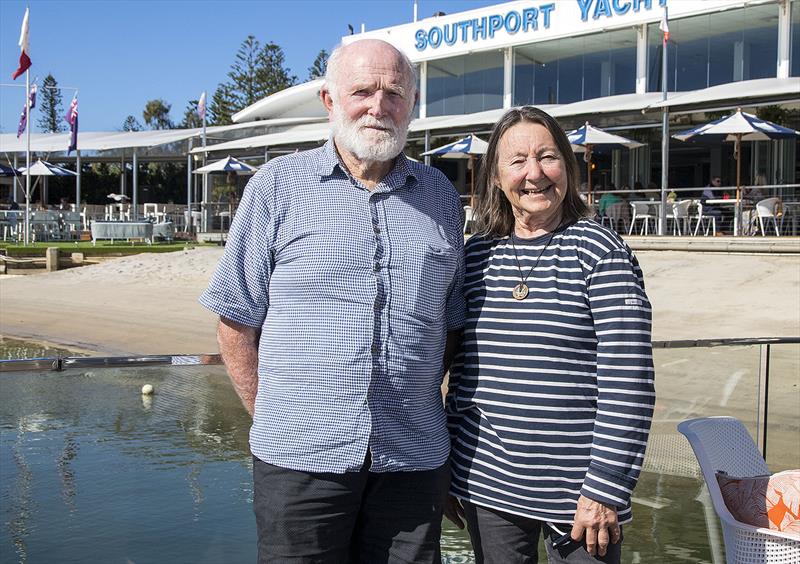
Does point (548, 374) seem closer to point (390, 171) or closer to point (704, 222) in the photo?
point (390, 171)

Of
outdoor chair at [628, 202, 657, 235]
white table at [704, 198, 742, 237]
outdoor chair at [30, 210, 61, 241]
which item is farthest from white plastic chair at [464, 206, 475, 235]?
outdoor chair at [30, 210, 61, 241]

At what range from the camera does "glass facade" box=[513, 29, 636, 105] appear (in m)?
24.5

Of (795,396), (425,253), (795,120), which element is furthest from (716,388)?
(795,120)

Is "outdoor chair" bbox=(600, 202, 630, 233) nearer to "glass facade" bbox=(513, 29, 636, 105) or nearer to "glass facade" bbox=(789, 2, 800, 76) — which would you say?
"glass facade" bbox=(789, 2, 800, 76)

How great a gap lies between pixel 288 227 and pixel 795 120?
21.4m

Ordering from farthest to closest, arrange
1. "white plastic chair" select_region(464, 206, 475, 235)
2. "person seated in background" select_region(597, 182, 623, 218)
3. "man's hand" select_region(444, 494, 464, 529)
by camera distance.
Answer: "person seated in background" select_region(597, 182, 623, 218) → "white plastic chair" select_region(464, 206, 475, 235) → "man's hand" select_region(444, 494, 464, 529)

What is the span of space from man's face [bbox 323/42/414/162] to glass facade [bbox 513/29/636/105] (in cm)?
2321

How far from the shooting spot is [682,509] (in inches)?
159

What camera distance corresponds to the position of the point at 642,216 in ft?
59.4

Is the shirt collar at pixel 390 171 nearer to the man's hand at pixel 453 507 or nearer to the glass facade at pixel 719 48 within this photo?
the man's hand at pixel 453 507

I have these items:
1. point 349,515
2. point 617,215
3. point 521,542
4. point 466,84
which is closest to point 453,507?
point 521,542

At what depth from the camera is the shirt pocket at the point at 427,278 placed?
2.31 meters

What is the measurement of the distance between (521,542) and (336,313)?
0.77 metres

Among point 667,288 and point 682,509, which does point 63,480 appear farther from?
point 667,288
